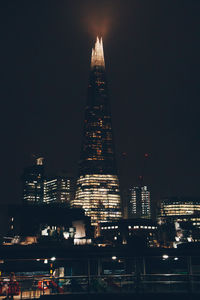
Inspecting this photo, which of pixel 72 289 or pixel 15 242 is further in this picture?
pixel 15 242

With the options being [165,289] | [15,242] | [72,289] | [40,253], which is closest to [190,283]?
[165,289]

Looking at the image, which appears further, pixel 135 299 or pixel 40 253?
pixel 40 253

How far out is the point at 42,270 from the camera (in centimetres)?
8888

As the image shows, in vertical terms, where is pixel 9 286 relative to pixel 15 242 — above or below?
below

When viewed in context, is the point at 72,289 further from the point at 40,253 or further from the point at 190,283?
the point at 40,253

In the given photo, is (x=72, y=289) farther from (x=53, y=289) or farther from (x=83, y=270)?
(x=83, y=270)

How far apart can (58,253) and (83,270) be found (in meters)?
10.4

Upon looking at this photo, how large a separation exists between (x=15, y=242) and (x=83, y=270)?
93.3 m

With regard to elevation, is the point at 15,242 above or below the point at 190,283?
above

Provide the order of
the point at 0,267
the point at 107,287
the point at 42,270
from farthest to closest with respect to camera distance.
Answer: the point at 0,267
the point at 42,270
the point at 107,287

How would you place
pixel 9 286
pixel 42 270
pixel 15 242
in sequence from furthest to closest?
pixel 15 242 < pixel 42 270 < pixel 9 286

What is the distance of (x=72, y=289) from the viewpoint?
45938 millimetres

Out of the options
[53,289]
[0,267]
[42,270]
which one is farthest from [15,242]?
[53,289]

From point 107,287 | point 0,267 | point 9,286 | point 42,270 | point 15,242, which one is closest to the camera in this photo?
point 9,286
